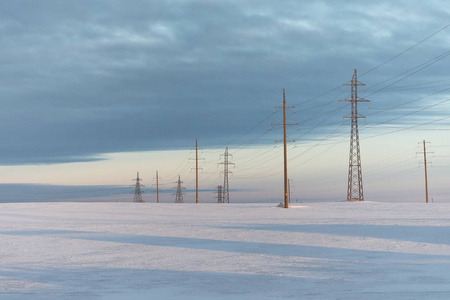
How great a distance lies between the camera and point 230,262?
16812 mm

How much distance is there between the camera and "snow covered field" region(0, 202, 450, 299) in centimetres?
1259

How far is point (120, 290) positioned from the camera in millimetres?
12867

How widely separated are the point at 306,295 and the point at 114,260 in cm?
767

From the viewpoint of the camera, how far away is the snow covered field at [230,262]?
12.6 metres

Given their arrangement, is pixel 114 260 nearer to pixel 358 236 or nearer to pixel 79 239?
pixel 79 239

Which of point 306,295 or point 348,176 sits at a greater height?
point 348,176

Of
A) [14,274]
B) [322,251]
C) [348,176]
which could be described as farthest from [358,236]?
[348,176]

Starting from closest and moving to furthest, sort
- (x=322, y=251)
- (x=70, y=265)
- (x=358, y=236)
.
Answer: (x=70, y=265)
(x=322, y=251)
(x=358, y=236)

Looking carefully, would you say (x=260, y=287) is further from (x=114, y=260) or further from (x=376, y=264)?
(x=114, y=260)

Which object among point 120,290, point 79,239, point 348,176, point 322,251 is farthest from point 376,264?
point 348,176

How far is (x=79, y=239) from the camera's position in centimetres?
2352

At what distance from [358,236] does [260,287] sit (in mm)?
10756

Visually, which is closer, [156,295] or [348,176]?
[156,295]

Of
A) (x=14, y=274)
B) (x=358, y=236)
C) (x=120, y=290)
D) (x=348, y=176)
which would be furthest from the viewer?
(x=348, y=176)
